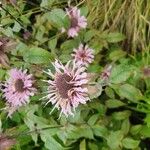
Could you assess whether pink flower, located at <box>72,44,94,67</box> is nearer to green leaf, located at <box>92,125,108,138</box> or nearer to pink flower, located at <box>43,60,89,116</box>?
green leaf, located at <box>92,125,108,138</box>

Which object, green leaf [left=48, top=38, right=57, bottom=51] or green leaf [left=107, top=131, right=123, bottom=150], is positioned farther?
green leaf [left=48, top=38, right=57, bottom=51]

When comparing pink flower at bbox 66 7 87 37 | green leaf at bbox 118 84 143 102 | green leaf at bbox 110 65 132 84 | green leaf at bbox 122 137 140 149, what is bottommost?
green leaf at bbox 122 137 140 149

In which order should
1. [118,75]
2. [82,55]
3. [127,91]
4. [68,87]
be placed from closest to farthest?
[68,87] → [118,75] → [127,91] → [82,55]

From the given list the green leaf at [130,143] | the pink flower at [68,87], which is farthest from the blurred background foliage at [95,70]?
the pink flower at [68,87]

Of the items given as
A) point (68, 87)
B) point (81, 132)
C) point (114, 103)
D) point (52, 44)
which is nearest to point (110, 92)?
point (114, 103)

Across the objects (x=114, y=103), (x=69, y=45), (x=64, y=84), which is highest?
(x=69, y=45)

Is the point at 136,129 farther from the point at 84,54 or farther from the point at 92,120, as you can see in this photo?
the point at 84,54

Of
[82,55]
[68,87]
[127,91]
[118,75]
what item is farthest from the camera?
[82,55]

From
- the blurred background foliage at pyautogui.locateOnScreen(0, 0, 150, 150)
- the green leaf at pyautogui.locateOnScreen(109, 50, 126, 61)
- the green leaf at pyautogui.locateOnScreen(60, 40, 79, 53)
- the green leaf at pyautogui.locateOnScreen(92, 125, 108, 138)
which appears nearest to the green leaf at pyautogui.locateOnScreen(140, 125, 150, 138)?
the blurred background foliage at pyautogui.locateOnScreen(0, 0, 150, 150)
